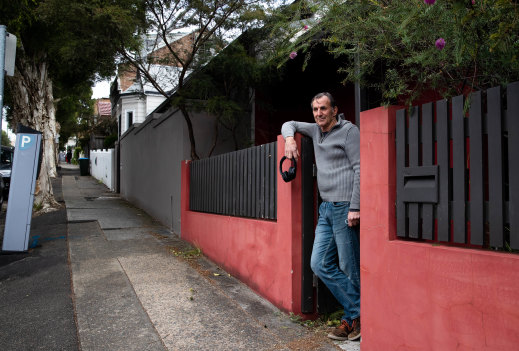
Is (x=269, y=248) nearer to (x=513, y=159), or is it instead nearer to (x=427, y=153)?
(x=427, y=153)

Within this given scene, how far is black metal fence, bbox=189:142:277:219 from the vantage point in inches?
182

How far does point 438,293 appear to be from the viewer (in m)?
2.46

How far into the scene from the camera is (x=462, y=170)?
7.79 ft

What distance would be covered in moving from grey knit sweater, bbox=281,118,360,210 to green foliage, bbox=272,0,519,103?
470mm

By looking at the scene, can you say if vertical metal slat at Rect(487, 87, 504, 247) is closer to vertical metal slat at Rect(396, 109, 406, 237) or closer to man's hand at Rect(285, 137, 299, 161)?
vertical metal slat at Rect(396, 109, 406, 237)

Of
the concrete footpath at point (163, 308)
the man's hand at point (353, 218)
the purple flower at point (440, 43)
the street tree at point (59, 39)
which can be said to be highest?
the street tree at point (59, 39)

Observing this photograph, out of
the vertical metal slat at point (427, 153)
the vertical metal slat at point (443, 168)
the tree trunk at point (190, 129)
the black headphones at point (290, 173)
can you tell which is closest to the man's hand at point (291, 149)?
the black headphones at point (290, 173)

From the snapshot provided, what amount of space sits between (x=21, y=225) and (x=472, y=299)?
666cm

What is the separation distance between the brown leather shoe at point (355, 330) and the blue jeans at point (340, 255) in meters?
0.04

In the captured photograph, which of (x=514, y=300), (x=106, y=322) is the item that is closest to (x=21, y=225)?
(x=106, y=322)

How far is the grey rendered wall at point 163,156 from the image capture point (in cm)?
824

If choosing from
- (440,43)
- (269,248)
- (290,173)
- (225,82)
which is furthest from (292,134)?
(225,82)

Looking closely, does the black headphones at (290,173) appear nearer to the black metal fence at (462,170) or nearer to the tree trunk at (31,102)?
the black metal fence at (462,170)

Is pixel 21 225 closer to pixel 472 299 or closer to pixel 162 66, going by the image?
pixel 162 66
